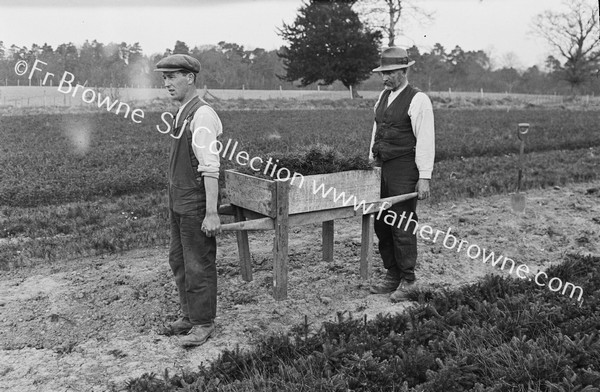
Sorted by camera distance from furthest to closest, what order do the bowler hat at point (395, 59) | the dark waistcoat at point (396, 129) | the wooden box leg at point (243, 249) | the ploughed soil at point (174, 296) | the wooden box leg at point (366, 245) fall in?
the wooden box leg at point (366, 245), the wooden box leg at point (243, 249), the dark waistcoat at point (396, 129), the bowler hat at point (395, 59), the ploughed soil at point (174, 296)

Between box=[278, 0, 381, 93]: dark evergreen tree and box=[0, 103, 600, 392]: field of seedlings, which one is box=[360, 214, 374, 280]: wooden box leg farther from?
box=[278, 0, 381, 93]: dark evergreen tree

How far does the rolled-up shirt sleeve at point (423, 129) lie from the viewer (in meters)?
4.95

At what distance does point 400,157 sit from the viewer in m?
5.20

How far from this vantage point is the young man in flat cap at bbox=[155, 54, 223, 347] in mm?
4000

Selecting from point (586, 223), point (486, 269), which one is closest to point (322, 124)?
point (586, 223)

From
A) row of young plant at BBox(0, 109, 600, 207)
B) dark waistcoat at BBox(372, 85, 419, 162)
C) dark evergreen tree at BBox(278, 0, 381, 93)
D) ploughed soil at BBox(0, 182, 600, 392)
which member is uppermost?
dark evergreen tree at BBox(278, 0, 381, 93)

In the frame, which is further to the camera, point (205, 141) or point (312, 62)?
point (312, 62)

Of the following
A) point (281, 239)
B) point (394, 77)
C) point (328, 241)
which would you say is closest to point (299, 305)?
point (281, 239)

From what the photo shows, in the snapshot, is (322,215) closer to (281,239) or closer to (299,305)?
(281,239)

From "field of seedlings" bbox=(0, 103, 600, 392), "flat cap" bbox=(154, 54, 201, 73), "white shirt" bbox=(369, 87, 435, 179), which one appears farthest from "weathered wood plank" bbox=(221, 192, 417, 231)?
"flat cap" bbox=(154, 54, 201, 73)

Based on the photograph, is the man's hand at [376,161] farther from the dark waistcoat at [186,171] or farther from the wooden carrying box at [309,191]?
the dark waistcoat at [186,171]

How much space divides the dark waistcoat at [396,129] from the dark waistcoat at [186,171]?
1806 mm

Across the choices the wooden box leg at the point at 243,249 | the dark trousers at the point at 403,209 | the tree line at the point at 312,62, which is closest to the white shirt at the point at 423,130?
the dark trousers at the point at 403,209

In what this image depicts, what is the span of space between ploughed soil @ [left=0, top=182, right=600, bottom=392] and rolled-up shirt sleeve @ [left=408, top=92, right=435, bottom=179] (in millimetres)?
1218
